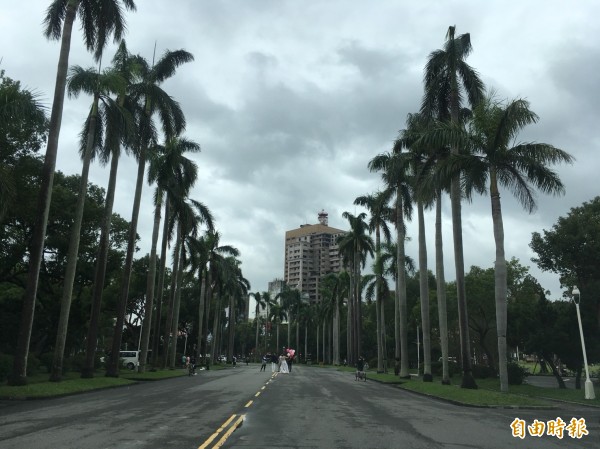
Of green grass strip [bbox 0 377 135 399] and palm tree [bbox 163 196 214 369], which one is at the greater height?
palm tree [bbox 163 196 214 369]

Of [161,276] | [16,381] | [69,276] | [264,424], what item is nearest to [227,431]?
[264,424]

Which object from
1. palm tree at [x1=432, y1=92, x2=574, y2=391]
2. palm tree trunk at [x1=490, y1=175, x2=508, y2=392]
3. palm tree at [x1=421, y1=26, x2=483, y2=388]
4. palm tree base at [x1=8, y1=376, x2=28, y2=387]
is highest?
palm tree at [x1=421, y1=26, x2=483, y2=388]

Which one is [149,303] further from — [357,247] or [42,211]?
[357,247]

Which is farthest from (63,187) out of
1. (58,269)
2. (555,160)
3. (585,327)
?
(585,327)

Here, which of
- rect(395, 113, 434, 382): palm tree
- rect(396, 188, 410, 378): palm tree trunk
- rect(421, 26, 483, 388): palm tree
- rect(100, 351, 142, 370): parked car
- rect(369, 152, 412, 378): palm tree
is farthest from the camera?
rect(100, 351, 142, 370): parked car

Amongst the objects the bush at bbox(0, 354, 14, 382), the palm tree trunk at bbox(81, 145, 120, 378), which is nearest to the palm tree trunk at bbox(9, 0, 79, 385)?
the bush at bbox(0, 354, 14, 382)

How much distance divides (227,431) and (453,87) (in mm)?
21881

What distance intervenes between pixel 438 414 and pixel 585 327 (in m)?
22.4

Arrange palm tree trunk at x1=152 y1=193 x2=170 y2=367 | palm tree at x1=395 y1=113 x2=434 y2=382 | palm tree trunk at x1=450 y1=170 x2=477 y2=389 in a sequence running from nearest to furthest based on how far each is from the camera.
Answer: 1. palm tree trunk at x1=450 y1=170 x2=477 y2=389
2. palm tree at x1=395 y1=113 x2=434 y2=382
3. palm tree trunk at x1=152 y1=193 x2=170 y2=367

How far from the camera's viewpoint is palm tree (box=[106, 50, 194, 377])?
30.4 m

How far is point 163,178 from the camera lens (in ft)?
125

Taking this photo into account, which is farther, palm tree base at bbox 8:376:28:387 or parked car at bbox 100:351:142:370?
parked car at bbox 100:351:142:370

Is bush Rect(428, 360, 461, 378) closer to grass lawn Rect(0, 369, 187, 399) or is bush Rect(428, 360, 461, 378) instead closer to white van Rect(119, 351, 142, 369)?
grass lawn Rect(0, 369, 187, 399)

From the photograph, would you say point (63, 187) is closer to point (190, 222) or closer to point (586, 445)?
point (190, 222)
